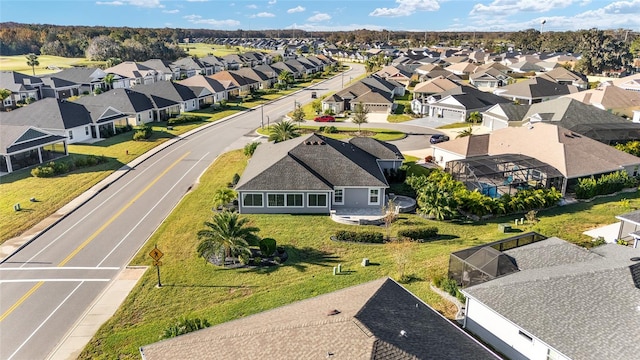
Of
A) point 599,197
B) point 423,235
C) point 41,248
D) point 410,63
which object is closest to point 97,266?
point 41,248

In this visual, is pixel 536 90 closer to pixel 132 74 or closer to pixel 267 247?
pixel 267 247

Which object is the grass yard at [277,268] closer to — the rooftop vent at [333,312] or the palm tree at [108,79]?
the rooftop vent at [333,312]

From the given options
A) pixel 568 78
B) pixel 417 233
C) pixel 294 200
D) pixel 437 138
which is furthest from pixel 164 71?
pixel 417 233

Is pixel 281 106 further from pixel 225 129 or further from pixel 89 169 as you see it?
pixel 89 169

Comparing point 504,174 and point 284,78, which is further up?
point 284,78

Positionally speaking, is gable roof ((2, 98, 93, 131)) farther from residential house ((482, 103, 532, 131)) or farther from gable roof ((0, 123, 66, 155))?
residential house ((482, 103, 532, 131))
